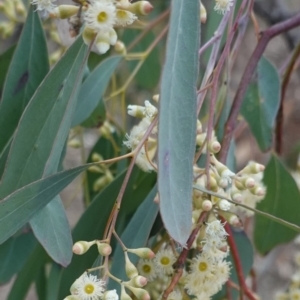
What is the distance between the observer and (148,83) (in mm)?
1706

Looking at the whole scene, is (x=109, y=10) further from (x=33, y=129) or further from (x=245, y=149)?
(x=245, y=149)

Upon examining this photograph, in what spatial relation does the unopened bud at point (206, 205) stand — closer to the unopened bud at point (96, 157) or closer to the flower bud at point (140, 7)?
the flower bud at point (140, 7)

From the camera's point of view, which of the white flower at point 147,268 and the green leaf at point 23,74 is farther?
the green leaf at point 23,74

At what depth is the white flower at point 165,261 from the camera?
852 millimetres

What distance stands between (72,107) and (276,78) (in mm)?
552

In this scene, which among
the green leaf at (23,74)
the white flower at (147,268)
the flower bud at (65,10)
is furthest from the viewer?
the green leaf at (23,74)

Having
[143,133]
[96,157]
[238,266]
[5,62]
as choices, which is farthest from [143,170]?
[5,62]

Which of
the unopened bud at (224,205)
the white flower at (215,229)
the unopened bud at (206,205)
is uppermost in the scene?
the unopened bud at (206,205)

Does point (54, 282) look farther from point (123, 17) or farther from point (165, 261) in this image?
Answer: point (123, 17)

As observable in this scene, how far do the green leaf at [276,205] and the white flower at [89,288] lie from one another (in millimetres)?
554

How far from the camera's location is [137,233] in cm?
93

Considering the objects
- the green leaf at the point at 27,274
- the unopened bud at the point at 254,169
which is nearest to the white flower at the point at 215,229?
the unopened bud at the point at 254,169

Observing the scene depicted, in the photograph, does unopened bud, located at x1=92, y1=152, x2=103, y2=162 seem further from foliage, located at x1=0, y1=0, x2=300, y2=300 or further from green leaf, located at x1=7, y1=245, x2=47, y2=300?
green leaf, located at x1=7, y1=245, x2=47, y2=300

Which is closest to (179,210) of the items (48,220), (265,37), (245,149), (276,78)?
(48,220)
